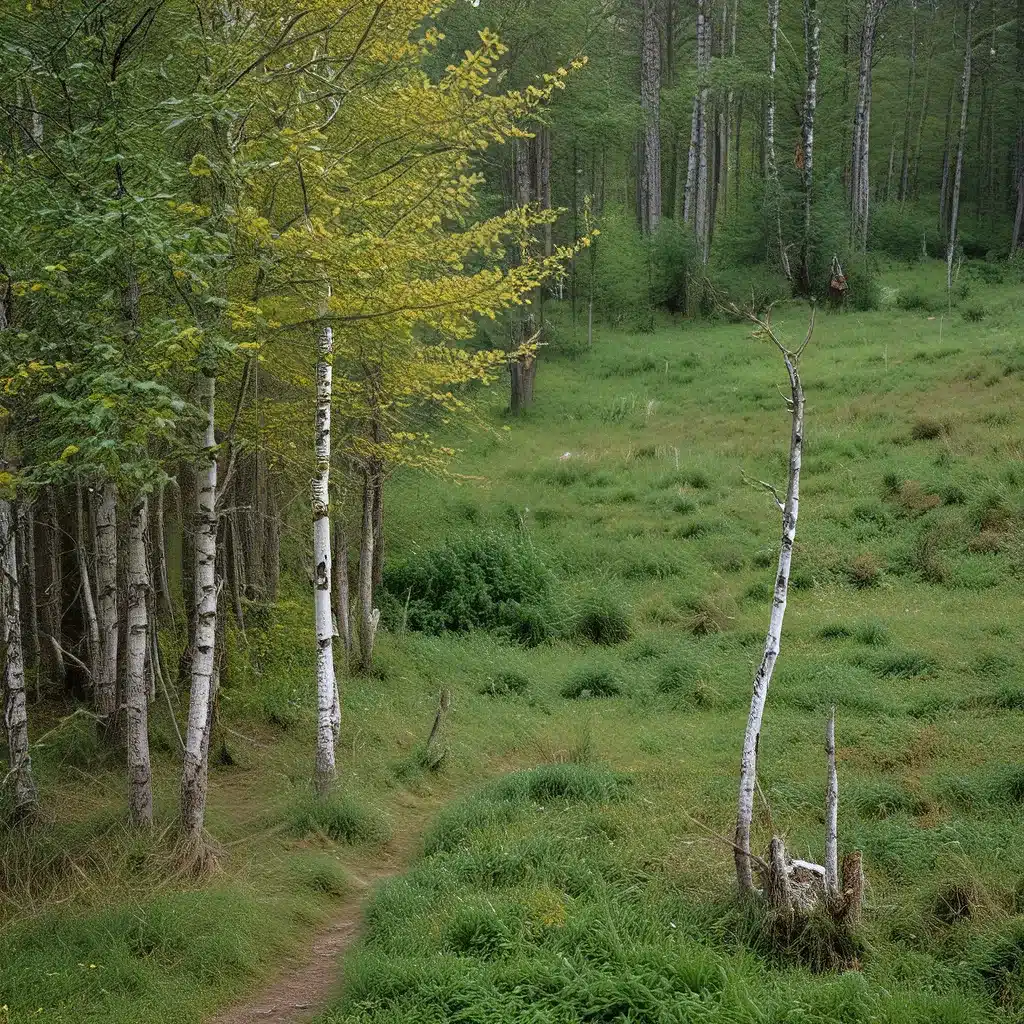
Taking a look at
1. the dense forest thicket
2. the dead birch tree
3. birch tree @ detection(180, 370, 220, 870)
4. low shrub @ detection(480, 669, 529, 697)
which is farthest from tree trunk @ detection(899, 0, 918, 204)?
birch tree @ detection(180, 370, 220, 870)

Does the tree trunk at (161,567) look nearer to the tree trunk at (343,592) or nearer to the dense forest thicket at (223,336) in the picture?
the dense forest thicket at (223,336)

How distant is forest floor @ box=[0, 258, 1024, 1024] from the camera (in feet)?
18.5

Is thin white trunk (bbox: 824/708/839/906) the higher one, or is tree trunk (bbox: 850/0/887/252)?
tree trunk (bbox: 850/0/887/252)

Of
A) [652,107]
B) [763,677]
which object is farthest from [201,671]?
[652,107]

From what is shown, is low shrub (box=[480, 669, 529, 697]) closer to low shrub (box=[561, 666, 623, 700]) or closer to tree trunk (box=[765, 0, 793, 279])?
low shrub (box=[561, 666, 623, 700])

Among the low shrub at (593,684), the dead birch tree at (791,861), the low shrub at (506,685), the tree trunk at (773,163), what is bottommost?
the low shrub at (506,685)

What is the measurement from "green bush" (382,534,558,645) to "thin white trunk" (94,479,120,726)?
5697mm

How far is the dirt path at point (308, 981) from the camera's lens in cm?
586

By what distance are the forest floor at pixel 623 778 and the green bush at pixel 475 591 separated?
30 centimetres

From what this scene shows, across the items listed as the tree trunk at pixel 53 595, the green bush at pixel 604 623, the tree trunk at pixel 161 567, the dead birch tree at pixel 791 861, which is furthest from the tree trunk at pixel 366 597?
the dead birch tree at pixel 791 861

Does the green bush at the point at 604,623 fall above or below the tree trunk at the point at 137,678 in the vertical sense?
below

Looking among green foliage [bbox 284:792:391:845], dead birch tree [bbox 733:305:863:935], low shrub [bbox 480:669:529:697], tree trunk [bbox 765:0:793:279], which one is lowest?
low shrub [bbox 480:669:529:697]

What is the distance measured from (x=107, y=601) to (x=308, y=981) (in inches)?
165

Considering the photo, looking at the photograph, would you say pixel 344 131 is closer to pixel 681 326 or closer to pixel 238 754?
pixel 238 754
